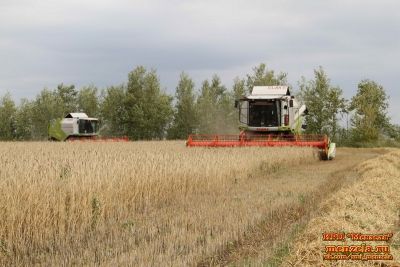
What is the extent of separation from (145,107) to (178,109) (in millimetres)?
4460

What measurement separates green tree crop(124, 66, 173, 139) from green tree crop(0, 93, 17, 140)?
633 inches

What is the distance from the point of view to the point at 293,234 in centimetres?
570

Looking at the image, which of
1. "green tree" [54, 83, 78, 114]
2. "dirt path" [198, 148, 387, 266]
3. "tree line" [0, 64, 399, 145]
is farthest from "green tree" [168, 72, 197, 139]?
"dirt path" [198, 148, 387, 266]

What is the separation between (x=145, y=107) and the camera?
4922 cm

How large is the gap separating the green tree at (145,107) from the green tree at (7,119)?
52.8 ft

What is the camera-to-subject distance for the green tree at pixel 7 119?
2221 inches

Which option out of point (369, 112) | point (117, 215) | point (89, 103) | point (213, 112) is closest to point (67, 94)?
point (89, 103)

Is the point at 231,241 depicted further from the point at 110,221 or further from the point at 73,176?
the point at 73,176

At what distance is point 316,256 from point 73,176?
3897 millimetres

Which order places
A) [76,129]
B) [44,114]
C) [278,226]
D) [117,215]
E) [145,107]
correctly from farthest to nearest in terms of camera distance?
[44,114], [145,107], [76,129], [117,215], [278,226]

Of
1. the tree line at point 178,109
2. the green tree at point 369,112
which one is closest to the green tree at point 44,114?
the tree line at point 178,109

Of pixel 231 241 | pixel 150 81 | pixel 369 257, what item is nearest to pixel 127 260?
pixel 231 241

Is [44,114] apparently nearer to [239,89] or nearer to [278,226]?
[239,89]

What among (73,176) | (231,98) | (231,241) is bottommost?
(231,241)
